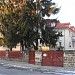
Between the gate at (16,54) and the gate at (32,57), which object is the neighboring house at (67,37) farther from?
the gate at (32,57)

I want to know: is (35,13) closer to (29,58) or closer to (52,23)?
(52,23)

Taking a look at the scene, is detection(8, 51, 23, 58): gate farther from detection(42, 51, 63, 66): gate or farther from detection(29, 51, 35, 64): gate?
detection(42, 51, 63, 66): gate

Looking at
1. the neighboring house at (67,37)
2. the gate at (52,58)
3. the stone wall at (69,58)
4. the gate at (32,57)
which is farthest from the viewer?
the neighboring house at (67,37)

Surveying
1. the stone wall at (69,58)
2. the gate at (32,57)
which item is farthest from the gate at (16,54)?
the stone wall at (69,58)

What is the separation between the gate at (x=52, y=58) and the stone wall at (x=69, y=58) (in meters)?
0.60

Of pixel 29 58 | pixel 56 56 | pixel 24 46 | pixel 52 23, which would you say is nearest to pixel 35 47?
pixel 24 46

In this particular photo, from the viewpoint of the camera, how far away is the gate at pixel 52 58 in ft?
119

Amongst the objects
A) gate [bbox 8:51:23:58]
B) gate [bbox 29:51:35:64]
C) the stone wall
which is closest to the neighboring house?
gate [bbox 8:51:23:58]

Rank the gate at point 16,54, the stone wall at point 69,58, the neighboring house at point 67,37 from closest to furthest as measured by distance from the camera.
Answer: the stone wall at point 69,58 → the gate at point 16,54 → the neighboring house at point 67,37

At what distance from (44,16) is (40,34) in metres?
3.08

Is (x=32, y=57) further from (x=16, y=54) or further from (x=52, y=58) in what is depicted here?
(x=16, y=54)

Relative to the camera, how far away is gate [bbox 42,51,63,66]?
3616 centimetres

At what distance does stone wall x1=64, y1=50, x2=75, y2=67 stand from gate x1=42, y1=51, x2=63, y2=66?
60 centimetres

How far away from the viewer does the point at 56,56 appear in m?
36.5
